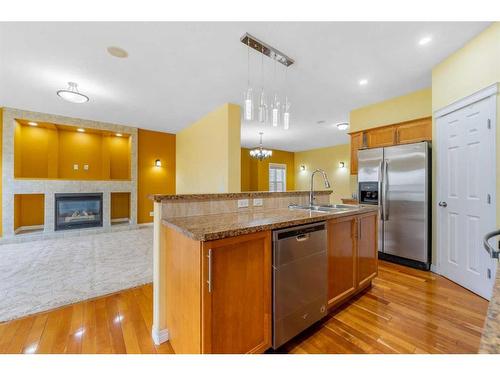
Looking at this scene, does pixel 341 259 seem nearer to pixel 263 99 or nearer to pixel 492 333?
pixel 492 333

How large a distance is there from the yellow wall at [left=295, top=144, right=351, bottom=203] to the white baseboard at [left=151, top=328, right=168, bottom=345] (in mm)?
7601

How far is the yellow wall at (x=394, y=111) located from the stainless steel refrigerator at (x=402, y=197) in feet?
2.72

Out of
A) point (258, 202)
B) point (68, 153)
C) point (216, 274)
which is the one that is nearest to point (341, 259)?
point (258, 202)

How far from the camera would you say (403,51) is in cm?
251

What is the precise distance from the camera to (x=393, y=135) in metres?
3.70

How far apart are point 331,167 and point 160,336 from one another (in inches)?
321

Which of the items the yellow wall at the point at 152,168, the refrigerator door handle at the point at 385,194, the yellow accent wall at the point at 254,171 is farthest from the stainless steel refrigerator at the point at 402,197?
the yellow accent wall at the point at 254,171

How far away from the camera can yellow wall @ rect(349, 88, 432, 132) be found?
345 centimetres

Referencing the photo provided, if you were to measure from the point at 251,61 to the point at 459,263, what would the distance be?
11.6 ft

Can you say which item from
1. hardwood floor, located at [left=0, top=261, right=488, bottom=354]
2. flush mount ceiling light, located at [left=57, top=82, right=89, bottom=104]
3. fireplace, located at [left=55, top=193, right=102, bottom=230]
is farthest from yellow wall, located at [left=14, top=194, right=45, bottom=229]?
hardwood floor, located at [left=0, top=261, right=488, bottom=354]

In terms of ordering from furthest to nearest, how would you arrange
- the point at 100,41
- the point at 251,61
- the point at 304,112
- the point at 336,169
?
the point at 336,169 → the point at 304,112 → the point at 251,61 → the point at 100,41

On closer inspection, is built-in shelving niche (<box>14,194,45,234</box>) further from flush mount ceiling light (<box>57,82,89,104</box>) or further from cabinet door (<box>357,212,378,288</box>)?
cabinet door (<box>357,212,378,288</box>)

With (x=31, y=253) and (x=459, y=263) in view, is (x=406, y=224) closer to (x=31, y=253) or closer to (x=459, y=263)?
(x=459, y=263)
